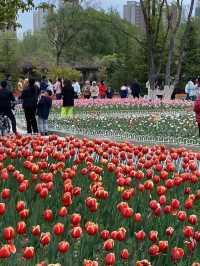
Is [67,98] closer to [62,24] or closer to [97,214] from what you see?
[97,214]

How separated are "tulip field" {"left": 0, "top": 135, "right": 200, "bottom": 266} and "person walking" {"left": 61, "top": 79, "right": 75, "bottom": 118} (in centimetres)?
1415

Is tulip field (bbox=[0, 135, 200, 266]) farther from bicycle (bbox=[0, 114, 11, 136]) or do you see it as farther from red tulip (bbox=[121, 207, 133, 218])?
bicycle (bbox=[0, 114, 11, 136])

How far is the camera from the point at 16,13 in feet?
58.0

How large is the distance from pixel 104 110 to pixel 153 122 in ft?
29.1

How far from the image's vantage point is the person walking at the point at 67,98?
77.0ft

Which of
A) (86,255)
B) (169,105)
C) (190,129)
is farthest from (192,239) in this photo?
(169,105)

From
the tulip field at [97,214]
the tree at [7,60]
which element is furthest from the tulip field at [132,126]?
the tree at [7,60]

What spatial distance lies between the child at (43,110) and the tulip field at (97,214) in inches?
425

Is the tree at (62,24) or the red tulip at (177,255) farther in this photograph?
the tree at (62,24)

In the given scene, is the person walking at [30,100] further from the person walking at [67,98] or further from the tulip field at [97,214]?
the tulip field at [97,214]

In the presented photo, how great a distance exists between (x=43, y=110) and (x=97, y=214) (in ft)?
46.9

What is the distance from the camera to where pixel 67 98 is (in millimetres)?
23875

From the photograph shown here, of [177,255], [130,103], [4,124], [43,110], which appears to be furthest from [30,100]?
[177,255]

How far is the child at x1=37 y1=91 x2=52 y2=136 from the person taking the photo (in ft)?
66.2
